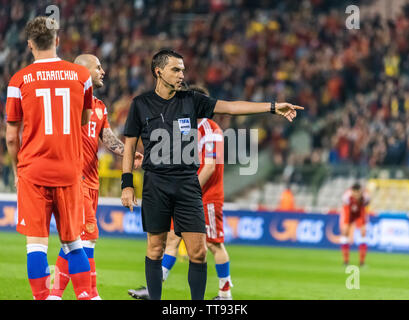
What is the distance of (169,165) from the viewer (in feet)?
22.1

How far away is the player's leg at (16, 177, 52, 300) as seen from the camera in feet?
19.9

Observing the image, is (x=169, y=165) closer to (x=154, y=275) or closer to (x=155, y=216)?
(x=155, y=216)

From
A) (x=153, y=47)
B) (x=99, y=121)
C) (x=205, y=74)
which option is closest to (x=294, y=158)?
(x=205, y=74)

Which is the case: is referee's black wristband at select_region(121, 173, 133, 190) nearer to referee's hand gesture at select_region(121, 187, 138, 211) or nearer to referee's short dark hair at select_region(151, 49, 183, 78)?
referee's hand gesture at select_region(121, 187, 138, 211)

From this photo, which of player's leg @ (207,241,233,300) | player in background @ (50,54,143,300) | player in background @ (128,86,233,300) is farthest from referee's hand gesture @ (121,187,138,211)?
player's leg @ (207,241,233,300)

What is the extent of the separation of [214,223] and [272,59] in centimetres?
1596

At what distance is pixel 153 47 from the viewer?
2525 cm

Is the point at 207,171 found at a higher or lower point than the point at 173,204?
higher

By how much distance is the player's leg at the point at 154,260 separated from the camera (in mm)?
6871

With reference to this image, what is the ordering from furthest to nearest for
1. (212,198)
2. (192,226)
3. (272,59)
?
Result: (272,59) → (212,198) → (192,226)

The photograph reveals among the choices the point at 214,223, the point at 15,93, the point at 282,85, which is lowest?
the point at 214,223

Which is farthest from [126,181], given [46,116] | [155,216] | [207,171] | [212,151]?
[212,151]

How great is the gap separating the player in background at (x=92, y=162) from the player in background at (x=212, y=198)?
1.31 metres

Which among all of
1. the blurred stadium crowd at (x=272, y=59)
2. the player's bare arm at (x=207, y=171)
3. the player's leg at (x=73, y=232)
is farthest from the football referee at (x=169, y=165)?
the blurred stadium crowd at (x=272, y=59)
